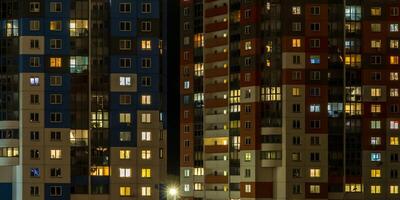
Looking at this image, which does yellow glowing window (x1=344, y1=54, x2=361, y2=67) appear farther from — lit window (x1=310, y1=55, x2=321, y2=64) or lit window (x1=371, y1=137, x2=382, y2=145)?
lit window (x1=371, y1=137, x2=382, y2=145)

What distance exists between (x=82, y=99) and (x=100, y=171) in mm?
10460

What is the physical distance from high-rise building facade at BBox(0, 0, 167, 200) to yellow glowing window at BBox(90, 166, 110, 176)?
0.46 feet

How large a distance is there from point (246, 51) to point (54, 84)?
37.7 meters

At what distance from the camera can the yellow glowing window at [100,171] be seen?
166m

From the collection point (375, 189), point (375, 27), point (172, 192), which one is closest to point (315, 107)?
point (375, 189)

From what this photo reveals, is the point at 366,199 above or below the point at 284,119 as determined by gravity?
below

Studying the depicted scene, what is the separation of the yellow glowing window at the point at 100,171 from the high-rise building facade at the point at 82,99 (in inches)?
5.5

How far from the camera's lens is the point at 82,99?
549ft

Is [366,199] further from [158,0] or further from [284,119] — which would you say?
[158,0]

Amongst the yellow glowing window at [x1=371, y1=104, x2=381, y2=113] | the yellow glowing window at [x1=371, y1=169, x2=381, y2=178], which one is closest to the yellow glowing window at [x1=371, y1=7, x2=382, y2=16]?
the yellow glowing window at [x1=371, y1=104, x2=381, y2=113]

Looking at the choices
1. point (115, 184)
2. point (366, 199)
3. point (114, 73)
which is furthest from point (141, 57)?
point (366, 199)

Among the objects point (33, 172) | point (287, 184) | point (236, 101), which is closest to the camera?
point (33, 172)

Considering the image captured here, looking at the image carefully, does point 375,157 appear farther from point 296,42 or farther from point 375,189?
point 296,42

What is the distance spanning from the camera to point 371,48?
189 meters
